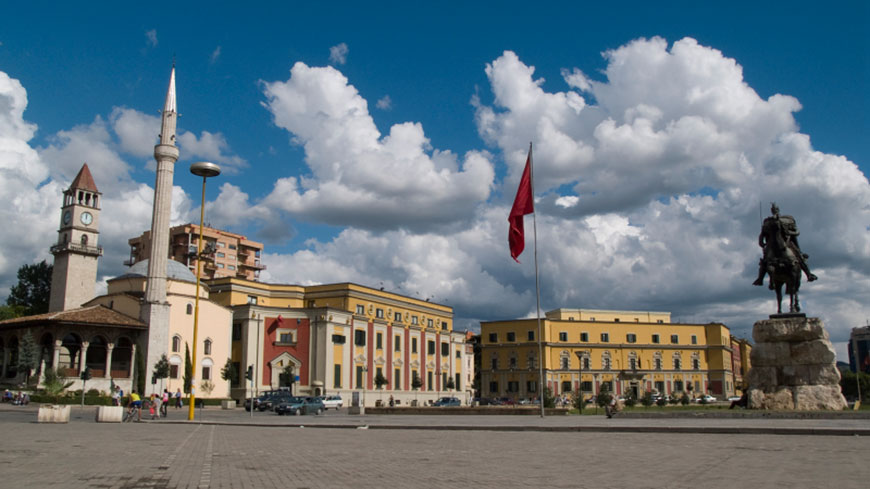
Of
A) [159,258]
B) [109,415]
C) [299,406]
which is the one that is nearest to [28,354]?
[159,258]

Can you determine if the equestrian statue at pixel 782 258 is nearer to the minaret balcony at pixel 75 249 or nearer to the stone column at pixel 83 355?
the stone column at pixel 83 355

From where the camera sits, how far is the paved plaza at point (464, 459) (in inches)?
366

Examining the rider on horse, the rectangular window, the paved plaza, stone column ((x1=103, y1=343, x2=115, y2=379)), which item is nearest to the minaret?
stone column ((x1=103, y1=343, x2=115, y2=379))

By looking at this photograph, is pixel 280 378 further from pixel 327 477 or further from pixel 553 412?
pixel 327 477

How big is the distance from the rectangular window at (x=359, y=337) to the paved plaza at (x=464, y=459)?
170 ft

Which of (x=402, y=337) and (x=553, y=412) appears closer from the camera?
(x=553, y=412)

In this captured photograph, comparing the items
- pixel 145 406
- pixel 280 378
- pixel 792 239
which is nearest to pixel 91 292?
pixel 280 378

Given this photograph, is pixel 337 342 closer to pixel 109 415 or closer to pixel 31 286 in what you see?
pixel 109 415

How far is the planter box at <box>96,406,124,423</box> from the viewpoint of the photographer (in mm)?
28031

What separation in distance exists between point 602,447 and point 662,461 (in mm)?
2940

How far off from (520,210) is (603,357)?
65577 millimetres

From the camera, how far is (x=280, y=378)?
64375 mm

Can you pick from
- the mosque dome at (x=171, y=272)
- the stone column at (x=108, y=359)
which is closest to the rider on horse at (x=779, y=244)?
the stone column at (x=108, y=359)

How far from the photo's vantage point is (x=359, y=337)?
235ft
